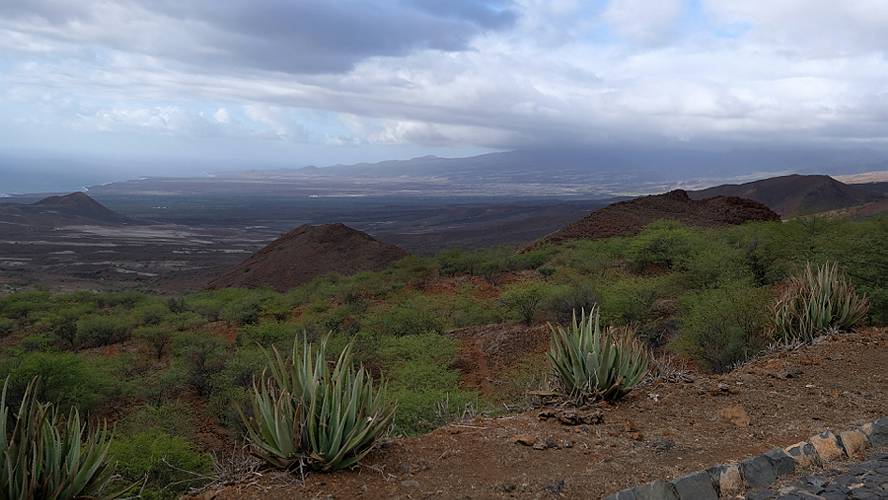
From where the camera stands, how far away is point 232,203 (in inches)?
6132

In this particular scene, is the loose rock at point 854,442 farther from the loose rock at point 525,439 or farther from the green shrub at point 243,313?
the green shrub at point 243,313

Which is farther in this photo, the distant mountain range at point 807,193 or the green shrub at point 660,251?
the distant mountain range at point 807,193

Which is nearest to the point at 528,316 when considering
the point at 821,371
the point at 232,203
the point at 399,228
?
the point at 821,371

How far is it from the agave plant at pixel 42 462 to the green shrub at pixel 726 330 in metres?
7.41

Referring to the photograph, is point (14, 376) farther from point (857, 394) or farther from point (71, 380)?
point (857, 394)

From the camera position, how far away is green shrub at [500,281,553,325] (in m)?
16.6

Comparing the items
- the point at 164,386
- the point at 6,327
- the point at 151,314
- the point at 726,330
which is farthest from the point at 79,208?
the point at 726,330

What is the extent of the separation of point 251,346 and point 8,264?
52.7m

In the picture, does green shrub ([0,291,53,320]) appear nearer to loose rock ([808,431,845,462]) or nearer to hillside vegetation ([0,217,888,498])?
hillside vegetation ([0,217,888,498])

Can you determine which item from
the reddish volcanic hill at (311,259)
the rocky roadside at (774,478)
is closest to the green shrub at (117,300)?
the reddish volcanic hill at (311,259)

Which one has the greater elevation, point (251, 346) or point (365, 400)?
point (365, 400)

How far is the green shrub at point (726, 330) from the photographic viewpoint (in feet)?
30.0

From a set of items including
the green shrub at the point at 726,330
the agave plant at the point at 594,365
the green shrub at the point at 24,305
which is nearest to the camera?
Answer: the agave plant at the point at 594,365

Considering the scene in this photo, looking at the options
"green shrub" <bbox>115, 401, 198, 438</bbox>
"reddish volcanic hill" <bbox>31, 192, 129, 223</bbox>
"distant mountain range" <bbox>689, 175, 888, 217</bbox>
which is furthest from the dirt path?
"reddish volcanic hill" <bbox>31, 192, 129, 223</bbox>
